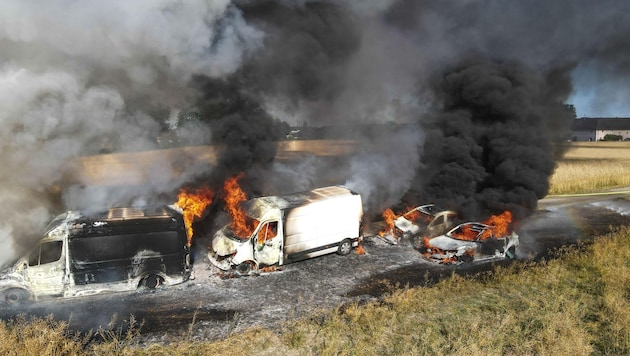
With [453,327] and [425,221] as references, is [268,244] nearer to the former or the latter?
[453,327]

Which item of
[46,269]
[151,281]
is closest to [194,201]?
[151,281]

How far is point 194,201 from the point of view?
625 inches

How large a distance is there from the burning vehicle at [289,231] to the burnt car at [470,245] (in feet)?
10.0

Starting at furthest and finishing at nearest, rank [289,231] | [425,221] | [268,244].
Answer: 1. [425,221]
2. [289,231]
3. [268,244]

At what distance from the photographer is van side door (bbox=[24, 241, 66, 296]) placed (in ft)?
35.6

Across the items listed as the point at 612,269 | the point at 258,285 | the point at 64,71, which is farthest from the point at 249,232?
the point at 612,269

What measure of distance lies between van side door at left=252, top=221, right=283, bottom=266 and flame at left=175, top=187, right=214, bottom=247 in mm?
3441

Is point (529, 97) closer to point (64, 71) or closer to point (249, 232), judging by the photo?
point (249, 232)

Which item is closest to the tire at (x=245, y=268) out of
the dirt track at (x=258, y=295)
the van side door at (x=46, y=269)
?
the dirt track at (x=258, y=295)

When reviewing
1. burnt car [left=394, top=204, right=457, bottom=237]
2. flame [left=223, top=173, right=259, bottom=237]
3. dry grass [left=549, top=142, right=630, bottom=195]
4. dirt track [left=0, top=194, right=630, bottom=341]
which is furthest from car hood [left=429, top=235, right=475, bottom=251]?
dry grass [left=549, top=142, right=630, bottom=195]

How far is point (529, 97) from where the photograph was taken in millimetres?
18672

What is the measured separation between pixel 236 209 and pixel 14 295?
714 cm

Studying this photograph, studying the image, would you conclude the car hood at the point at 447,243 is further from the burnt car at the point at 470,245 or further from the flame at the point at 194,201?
the flame at the point at 194,201

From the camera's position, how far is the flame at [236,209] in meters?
13.6
